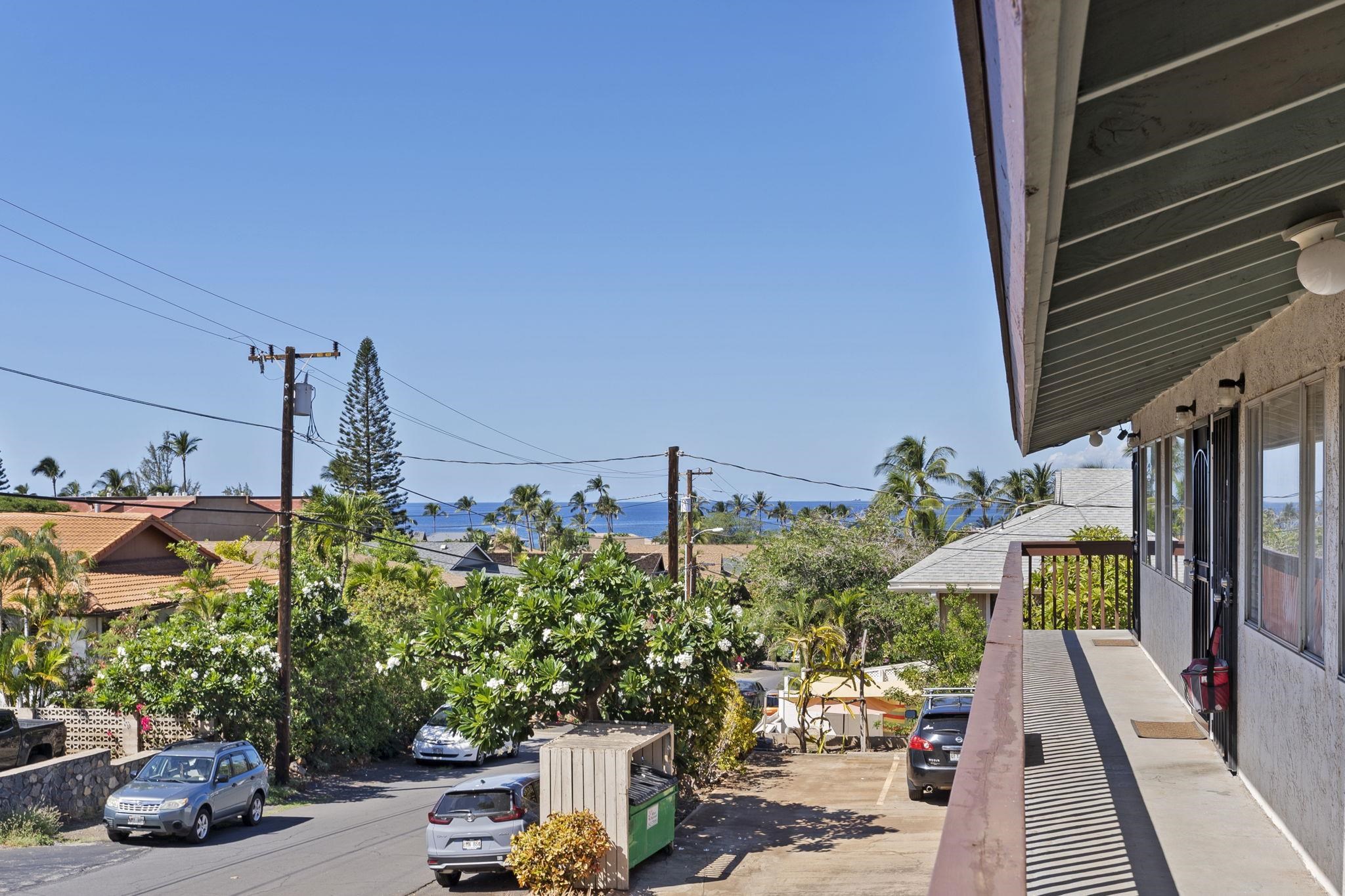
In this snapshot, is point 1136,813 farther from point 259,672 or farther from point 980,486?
point 980,486

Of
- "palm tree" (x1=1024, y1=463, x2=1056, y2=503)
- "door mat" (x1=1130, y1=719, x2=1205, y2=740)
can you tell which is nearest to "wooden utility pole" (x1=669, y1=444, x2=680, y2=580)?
"door mat" (x1=1130, y1=719, x2=1205, y2=740)


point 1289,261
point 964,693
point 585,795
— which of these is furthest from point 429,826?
point 1289,261

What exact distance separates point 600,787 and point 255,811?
8512mm

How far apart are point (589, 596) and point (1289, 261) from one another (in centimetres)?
1357

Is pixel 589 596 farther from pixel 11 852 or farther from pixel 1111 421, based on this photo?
pixel 11 852

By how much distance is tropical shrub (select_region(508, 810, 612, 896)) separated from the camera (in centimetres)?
1439

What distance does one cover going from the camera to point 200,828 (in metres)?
18.5

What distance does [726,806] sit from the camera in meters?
19.9

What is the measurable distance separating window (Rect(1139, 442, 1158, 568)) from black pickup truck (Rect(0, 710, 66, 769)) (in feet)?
64.4

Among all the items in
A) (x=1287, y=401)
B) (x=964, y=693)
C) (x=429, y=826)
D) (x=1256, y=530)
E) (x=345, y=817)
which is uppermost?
(x=1287, y=401)

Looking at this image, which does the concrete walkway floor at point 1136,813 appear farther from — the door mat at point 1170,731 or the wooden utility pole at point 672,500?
the wooden utility pole at point 672,500

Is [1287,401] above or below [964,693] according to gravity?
above

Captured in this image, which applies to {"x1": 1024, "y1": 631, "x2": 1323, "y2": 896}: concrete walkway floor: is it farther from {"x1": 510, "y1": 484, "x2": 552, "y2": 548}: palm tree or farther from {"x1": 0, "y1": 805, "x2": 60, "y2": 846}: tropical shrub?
{"x1": 510, "y1": 484, "x2": 552, "y2": 548}: palm tree

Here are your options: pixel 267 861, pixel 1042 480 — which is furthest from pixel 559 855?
pixel 1042 480
